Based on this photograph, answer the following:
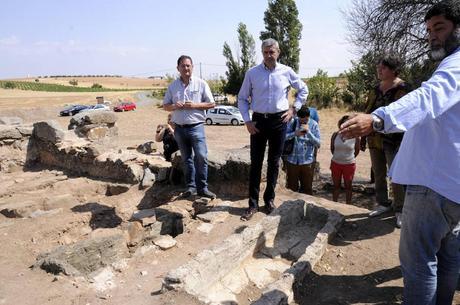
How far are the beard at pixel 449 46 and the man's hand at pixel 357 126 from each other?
2.29ft

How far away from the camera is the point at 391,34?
9992 mm

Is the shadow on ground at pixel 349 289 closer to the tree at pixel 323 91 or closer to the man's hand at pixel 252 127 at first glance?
the man's hand at pixel 252 127

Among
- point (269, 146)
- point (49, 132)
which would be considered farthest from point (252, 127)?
point (49, 132)

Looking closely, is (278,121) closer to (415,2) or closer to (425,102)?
(425,102)

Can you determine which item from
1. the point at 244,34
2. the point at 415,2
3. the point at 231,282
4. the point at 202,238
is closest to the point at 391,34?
the point at 415,2

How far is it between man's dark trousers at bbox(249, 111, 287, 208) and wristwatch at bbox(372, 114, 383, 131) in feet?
8.29

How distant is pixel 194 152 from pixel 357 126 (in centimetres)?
354

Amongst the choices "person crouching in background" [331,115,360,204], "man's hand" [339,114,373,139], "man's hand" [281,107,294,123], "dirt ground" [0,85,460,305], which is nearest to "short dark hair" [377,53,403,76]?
"man's hand" [281,107,294,123]

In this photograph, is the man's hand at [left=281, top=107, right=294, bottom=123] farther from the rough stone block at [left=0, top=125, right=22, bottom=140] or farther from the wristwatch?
the rough stone block at [left=0, top=125, right=22, bottom=140]

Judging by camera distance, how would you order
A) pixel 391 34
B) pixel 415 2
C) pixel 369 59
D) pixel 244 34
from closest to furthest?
pixel 415 2 → pixel 391 34 → pixel 369 59 → pixel 244 34

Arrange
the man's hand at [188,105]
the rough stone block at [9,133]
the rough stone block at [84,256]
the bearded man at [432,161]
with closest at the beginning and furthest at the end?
the bearded man at [432,161] < the rough stone block at [84,256] < the man's hand at [188,105] < the rough stone block at [9,133]

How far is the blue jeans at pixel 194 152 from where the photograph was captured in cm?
523

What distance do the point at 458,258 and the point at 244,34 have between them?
35.9m

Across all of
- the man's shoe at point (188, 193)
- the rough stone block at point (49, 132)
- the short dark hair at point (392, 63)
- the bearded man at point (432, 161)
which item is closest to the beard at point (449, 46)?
the bearded man at point (432, 161)
